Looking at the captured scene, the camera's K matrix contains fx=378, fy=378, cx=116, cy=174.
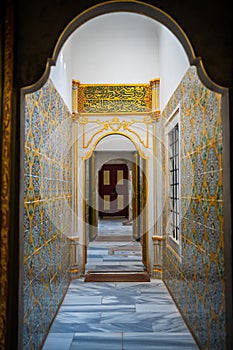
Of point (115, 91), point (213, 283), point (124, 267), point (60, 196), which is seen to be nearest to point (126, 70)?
point (115, 91)

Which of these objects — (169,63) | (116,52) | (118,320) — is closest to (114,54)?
(116,52)

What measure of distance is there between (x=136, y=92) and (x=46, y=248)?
132 inches

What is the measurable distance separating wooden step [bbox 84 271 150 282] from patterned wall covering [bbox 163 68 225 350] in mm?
1583

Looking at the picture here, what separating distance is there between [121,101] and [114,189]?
10.2 m

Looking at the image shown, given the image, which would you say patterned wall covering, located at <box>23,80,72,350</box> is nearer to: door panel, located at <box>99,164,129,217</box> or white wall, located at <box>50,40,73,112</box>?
white wall, located at <box>50,40,73,112</box>

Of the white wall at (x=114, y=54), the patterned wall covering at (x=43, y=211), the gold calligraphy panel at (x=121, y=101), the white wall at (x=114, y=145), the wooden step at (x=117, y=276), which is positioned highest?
the white wall at (x=114, y=54)

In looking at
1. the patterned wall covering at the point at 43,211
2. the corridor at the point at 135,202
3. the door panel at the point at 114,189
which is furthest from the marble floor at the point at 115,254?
the door panel at the point at 114,189

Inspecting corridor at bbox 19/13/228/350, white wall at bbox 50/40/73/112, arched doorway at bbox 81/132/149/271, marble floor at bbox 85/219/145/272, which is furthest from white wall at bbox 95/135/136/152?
white wall at bbox 50/40/73/112

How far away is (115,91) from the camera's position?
19.7ft

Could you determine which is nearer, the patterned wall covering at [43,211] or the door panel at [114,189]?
the patterned wall covering at [43,211]

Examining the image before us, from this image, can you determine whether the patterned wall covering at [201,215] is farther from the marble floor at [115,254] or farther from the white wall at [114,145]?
the white wall at [114,145]

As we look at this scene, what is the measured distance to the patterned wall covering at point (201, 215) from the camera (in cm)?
246

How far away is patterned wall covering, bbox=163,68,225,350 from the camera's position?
246cm

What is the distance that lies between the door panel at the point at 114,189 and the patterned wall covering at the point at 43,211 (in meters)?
10.9
